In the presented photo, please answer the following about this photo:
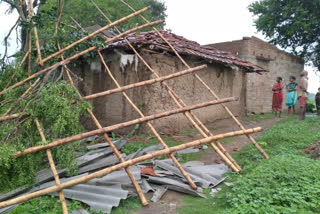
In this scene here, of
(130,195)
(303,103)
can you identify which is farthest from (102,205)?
(303,103)

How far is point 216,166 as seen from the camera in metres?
4.20

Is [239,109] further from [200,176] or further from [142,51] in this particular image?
[200,176]

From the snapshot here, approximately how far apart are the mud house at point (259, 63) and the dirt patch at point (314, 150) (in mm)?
6691

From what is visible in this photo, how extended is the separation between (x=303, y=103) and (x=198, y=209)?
225 inches

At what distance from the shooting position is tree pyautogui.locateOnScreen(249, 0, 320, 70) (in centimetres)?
1227

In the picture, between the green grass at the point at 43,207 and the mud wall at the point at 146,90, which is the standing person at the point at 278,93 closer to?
the mud wall at the point at 146,90

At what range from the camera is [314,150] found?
4.47 m

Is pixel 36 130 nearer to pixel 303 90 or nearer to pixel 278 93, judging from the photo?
pixel 303 90

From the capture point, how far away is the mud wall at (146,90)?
6008mm

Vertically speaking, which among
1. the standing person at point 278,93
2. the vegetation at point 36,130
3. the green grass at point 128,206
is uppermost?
the standing person at point 278,93

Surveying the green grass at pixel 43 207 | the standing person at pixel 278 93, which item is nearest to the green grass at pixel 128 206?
the green grass at pixel 43 207

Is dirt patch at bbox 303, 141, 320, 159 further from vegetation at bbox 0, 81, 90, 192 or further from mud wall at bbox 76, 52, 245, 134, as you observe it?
vegetation at bbox 0, 81, 90, 192

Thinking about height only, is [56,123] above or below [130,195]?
above

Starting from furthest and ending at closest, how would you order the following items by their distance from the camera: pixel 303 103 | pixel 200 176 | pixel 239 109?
1. pixel 239 109
2. pixel 303 103
3. pixel 200 176
